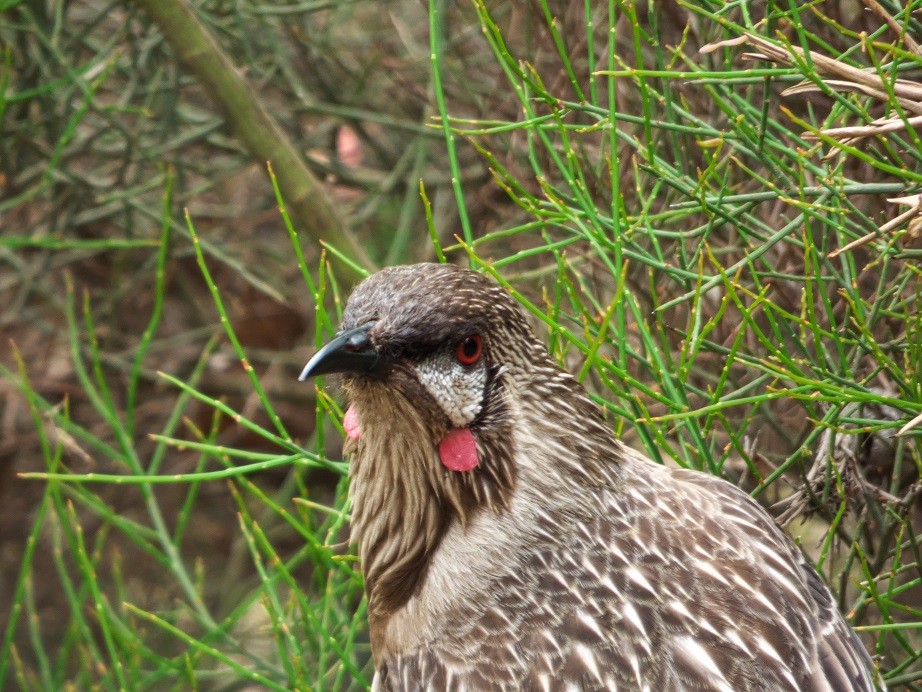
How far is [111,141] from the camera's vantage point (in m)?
5.23

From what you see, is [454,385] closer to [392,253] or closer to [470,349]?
[470,349]

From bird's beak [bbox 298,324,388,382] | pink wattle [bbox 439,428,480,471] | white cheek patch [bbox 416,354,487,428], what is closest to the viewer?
bird's beak [bbox 298,324,388,382]

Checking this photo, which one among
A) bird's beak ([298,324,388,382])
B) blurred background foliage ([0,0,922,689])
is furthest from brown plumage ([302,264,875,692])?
blurred background foliage ([0,0,922,689])

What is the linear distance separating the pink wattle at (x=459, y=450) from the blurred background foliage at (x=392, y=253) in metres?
0.33

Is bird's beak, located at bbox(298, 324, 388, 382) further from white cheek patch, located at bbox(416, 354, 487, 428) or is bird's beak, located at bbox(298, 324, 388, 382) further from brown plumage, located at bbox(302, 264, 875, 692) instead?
white cheek patch, located at bbox(416, 354, 487, 428)

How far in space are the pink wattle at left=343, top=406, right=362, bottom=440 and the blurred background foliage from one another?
16cm

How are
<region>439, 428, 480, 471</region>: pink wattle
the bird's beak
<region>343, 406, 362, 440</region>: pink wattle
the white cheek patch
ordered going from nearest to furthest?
1. the bird's beak
2. the white cheek patch
3. <region>439, 428, 480, 471</region>: pink wattle
4. <region>343, 406, 362, 440</region>: pink wattle

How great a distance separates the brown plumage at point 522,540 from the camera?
2566 millimetres

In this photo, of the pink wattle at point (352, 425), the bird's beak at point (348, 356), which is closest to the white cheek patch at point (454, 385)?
the bird's beak at point (348, 356)

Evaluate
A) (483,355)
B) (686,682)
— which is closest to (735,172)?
(483,355)

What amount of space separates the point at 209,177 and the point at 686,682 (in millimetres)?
3415

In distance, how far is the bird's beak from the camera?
2.44m

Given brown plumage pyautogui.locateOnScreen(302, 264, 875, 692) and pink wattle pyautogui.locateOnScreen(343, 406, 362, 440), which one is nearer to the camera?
brown plumage pyautogui.locateOnScreen(302, 264, 875, 692)

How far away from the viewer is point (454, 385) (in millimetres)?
2602
